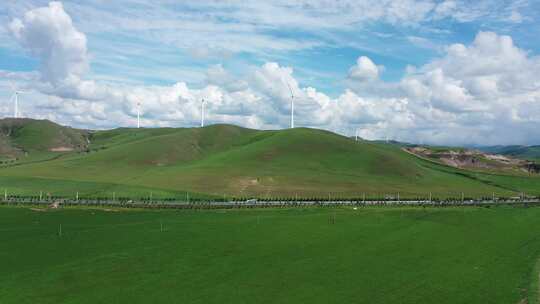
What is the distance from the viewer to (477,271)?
53500 millimetres

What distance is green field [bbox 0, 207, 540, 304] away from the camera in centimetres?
4484

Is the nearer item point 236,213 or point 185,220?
point 185,220

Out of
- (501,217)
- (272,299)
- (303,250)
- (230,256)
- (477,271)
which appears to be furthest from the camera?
(501,217)

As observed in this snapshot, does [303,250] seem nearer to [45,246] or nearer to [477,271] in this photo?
[477,271]

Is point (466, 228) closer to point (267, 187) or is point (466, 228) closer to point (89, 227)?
point (89, 227)

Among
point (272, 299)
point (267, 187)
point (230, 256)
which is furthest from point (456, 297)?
point (267, 187)

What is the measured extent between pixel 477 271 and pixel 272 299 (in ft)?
82.9

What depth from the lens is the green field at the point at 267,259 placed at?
44.8 meters

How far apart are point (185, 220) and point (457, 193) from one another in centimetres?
11206

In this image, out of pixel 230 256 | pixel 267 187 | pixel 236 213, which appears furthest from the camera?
pixel 267 187

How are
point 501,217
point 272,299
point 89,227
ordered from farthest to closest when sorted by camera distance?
1. point 501,217
2. point 89,227
3. point 272,299

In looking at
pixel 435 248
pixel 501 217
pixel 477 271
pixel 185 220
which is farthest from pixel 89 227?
pixel 501 217

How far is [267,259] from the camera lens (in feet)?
193

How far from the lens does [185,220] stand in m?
95.4
